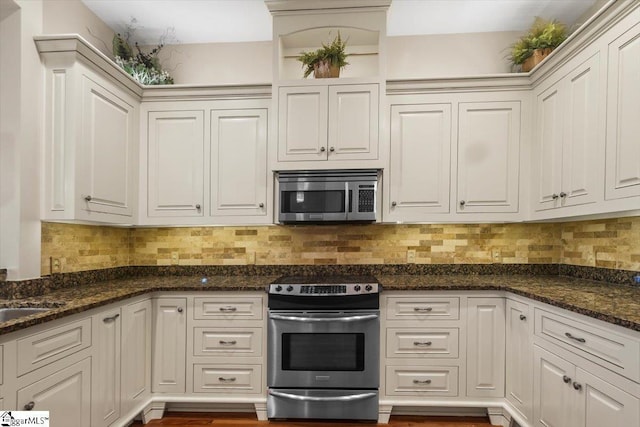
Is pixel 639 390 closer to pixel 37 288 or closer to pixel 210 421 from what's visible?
pixel 210 421

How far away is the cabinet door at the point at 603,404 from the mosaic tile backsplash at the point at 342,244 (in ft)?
4.52

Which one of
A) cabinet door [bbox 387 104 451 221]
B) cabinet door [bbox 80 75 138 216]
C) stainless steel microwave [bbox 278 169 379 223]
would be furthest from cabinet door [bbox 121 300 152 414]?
cabinet door [bbox 387 104 451 221]

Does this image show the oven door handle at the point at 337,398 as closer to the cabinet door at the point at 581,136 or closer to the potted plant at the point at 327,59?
the cabinet door at the point at 581,136

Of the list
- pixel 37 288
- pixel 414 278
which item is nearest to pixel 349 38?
pixel 414 278

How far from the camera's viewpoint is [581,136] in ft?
6.86

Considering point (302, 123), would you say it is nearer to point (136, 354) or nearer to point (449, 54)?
point (449, 54)

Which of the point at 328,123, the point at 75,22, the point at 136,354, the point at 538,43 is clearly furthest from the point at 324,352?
the point at 75,22

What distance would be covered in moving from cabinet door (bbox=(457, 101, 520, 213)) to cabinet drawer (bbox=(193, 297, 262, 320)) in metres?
1.65

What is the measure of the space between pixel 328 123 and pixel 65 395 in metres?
2.17

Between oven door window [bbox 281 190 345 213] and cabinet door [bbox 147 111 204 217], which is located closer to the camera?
oven door window [bbox 281 190 345 213]

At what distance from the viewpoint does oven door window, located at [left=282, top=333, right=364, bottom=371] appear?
2.34 metres

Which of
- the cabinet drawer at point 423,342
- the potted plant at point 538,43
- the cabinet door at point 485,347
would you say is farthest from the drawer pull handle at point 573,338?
the potted plant at point 538,43

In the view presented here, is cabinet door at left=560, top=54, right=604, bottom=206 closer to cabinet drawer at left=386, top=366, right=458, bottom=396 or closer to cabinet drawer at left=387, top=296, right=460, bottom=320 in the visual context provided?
cabinet drawer at left=387, top=296, right=460, bottom=320

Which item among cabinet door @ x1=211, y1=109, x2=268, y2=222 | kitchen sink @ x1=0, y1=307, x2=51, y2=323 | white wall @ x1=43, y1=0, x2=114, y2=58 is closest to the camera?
kitchen sink @ x1=0, y1=307, x2=51, y2=323
